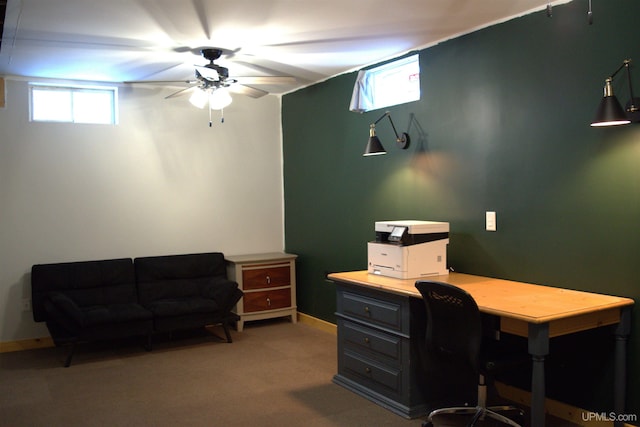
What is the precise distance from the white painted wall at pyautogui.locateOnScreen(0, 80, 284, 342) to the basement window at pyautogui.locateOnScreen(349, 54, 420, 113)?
163 cm

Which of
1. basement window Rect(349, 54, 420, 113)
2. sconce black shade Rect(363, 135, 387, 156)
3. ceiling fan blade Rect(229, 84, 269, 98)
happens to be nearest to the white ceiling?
basement window Rect(349, 54, 420, 113)

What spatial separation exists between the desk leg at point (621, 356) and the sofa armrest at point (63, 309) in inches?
148

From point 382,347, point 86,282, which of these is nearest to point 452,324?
point 382,347

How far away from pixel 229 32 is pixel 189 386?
2.49 metres

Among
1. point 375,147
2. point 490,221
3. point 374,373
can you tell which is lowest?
point 374,373

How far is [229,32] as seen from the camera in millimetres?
3939

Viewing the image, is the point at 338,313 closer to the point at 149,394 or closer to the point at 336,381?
the point at 336,381

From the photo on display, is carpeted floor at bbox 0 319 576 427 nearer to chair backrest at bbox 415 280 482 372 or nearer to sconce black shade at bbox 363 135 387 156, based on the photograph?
chair backrest at bbox 415 280 482 372

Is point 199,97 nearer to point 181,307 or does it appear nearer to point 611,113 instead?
point 181,307

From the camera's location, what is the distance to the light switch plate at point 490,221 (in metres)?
3.83

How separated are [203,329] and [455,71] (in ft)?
11.3

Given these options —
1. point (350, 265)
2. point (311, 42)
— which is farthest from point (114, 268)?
point (311, 42)

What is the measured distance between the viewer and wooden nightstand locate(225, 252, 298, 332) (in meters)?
5.70

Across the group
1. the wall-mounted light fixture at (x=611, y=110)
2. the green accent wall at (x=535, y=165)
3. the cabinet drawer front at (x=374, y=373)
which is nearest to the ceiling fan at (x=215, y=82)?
the green accent wall at (x=535, y=165)
